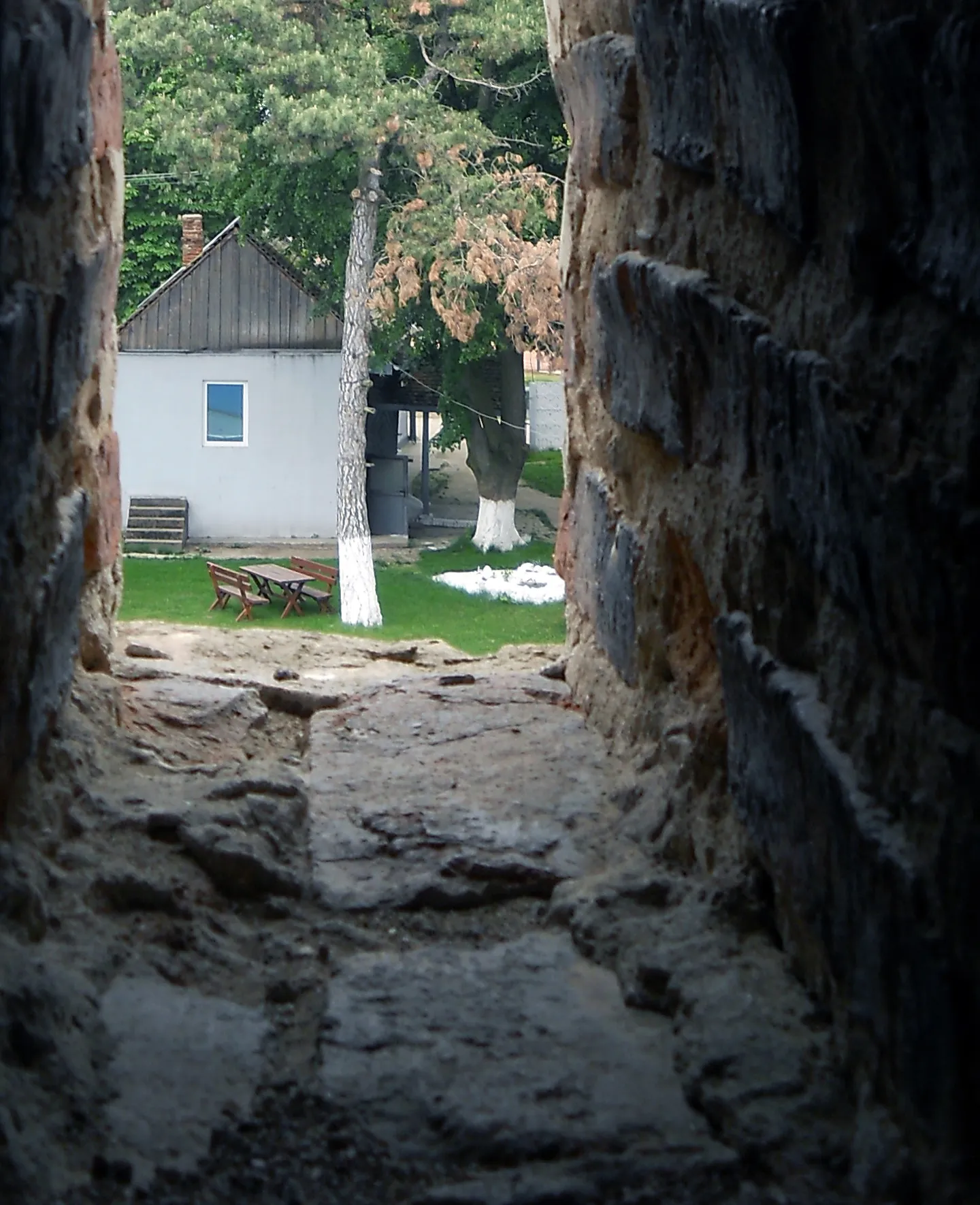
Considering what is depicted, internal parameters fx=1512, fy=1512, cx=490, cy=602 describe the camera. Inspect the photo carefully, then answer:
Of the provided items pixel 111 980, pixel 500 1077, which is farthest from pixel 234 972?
pixel 500 1077

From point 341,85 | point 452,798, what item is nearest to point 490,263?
point 341,85

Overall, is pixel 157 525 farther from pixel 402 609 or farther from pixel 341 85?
pixel 341 85

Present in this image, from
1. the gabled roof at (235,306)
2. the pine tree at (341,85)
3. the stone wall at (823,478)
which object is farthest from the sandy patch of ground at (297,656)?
the gabled roof at (235,306)

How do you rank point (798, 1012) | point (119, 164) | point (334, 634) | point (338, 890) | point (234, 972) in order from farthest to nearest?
point (334, 634), point (119, 164), point (338, 890), point (234, 972), point (798, 1012)

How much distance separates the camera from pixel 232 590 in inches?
204

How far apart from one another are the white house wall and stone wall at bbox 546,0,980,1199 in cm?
400

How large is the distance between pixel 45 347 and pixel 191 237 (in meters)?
6.39

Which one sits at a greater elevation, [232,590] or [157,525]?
[157,525]

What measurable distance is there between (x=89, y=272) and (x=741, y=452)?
1.11 metres

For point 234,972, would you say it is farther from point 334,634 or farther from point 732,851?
point 334,634

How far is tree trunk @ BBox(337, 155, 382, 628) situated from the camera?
6949mm

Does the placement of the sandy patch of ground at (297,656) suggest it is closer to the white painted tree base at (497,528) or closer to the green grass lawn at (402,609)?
the green grass lawn at (402,609)

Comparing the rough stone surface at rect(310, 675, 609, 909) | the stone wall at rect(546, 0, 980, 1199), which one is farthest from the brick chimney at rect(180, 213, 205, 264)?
the stone wall at rect(546, 0, 980, 1199)

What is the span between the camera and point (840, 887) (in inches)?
60.7
